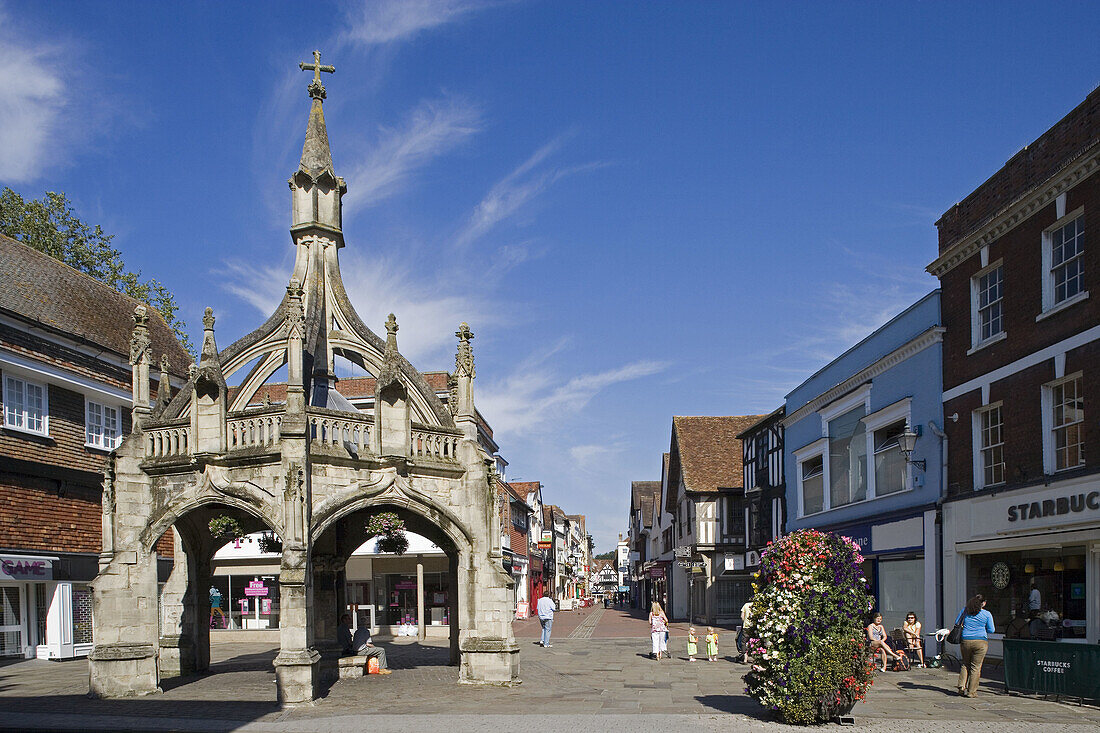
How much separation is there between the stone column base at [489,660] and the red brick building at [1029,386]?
9940 millimetres

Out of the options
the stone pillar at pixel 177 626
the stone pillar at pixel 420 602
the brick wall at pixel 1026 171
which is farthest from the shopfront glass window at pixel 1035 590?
the stone pillar at pixel 420 602

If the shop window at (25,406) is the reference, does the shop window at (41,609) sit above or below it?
below

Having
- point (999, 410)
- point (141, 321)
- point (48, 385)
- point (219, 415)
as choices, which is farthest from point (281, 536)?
point (999, 410)

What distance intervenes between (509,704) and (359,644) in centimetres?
642

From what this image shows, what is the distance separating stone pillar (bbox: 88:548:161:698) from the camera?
16.0 metres

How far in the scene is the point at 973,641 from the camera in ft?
49.0

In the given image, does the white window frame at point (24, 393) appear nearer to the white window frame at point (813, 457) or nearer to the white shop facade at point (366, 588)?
the white shop facade at point (366, 588)

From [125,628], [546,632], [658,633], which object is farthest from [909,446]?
[125,628]

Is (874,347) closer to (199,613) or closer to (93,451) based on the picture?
(199,613)

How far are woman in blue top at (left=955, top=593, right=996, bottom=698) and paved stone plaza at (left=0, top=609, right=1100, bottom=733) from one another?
1.24 feet

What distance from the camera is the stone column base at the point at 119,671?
52.3 feet

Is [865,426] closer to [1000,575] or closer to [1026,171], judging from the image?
[1000,575]

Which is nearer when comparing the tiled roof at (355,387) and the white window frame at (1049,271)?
the white window frame at (1049,271)

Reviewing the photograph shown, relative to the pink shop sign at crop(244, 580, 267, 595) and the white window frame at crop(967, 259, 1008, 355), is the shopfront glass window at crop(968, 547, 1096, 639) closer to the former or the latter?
the white window frame at crop(967, 259, 1008, 355)
